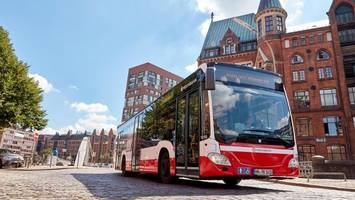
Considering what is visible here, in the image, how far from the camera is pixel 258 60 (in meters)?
38.1

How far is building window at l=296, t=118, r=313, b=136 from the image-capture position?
33.4 m

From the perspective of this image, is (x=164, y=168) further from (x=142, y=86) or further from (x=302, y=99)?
(x=142, y=86)

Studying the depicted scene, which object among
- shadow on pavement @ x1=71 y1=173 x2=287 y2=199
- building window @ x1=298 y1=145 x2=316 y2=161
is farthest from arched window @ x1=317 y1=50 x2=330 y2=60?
shadow on pavement @ x1=71 y1=173 x2=287 y2=199

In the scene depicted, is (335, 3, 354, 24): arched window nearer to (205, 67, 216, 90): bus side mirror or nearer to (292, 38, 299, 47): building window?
(292, 38, 299, 47): building window

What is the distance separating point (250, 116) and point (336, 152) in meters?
29.3

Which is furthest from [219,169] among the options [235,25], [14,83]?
[235,25]

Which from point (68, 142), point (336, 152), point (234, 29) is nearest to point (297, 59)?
point (336, 152)

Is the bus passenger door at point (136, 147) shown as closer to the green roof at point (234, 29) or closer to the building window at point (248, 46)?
the building window at point (248, 46)

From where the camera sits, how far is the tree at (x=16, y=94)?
1880 cm

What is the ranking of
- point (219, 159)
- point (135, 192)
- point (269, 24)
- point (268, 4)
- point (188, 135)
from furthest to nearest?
point (268, 4), point (269, 24), point (188, 135), point (219, 159), point (135, 192)

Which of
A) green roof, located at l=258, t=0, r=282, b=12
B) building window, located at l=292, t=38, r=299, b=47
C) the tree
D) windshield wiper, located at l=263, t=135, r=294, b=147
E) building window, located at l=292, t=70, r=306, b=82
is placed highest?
green roof, located at l=258, t=0, r=282, b=12

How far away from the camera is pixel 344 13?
120 feet

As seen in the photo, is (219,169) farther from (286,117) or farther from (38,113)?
(38,113)

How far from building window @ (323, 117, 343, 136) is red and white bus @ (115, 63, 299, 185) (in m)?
27.8
